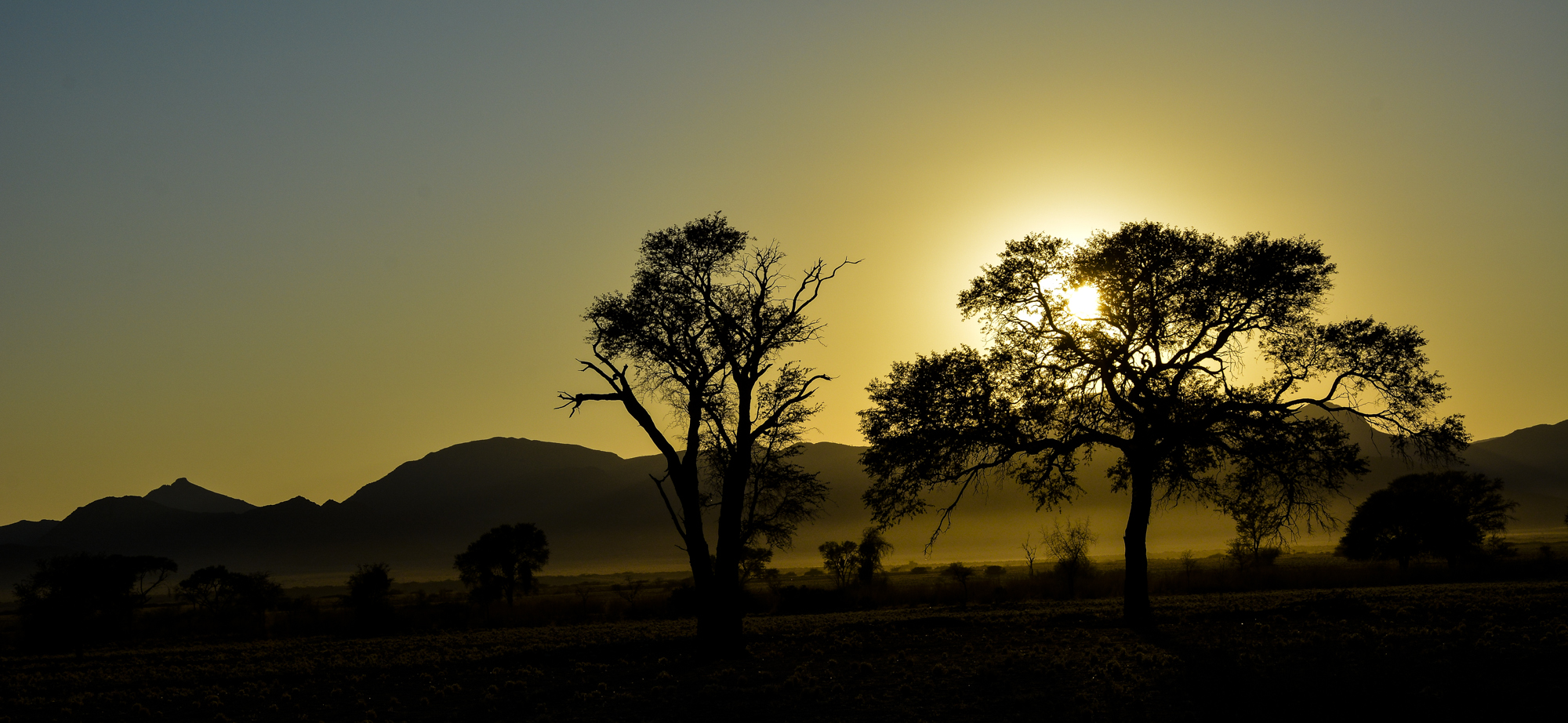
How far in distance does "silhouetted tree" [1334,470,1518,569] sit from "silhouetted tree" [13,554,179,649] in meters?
74.5

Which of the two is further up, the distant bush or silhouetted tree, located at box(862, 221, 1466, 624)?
silhouetted tree, located at box(862, 221, 1466, 624)

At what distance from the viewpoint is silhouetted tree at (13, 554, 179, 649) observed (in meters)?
46.9

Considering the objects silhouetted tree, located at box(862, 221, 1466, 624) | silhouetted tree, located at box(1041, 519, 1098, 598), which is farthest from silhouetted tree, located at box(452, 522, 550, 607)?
silhouetted tree, located at box(862, 221, 1466, 624)

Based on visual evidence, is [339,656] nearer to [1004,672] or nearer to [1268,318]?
[1004,672]

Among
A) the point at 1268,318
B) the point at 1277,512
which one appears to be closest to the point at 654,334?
the point at 1268,318

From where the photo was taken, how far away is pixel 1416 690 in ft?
45.2

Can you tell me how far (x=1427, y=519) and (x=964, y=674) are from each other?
55775 millimetres

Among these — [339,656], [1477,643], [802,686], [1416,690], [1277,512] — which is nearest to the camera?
[1416,690]

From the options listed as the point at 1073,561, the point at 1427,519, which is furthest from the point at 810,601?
the point at 1427,519

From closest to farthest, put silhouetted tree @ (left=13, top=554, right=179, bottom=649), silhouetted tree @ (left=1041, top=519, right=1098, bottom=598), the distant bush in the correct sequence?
1. silhouetted tree @ (left=13, top=554, right=179, bottom=649)
2. silhouetted tree @ (left=1041, top=519, right=1098, bottom=598)
3. the distant bush

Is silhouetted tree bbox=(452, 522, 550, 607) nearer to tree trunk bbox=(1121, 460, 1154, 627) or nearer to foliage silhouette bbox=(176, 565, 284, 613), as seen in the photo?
foliage silhouette bbox=(176, 565, 284, 613)

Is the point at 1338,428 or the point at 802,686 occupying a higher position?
the point at 1338,428

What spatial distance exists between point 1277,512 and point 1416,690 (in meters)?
13.7

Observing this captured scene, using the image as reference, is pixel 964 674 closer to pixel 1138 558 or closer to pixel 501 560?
pixel 1138 558
